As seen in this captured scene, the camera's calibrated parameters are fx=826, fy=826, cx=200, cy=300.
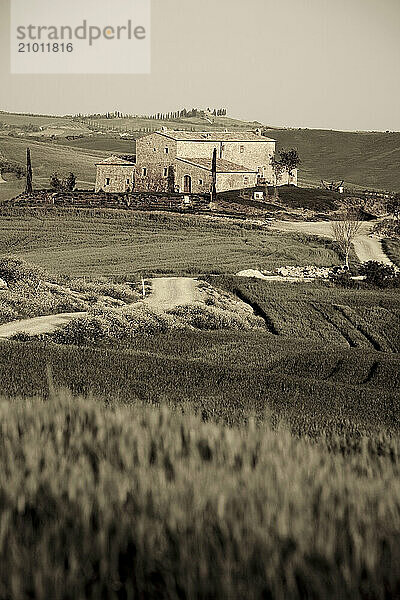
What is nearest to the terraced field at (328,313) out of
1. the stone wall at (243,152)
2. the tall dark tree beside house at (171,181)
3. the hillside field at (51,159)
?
the tall dark tree beside house at (171,181)

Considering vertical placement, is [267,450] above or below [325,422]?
above

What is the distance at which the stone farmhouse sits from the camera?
221ft

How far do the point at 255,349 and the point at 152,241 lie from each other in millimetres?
30405

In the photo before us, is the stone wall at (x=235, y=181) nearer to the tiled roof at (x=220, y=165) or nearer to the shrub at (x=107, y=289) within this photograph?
the tiled roof at (x=220, y=165)

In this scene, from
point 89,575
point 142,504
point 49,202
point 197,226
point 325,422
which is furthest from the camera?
point 49,202

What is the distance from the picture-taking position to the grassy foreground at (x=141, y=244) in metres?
38.2

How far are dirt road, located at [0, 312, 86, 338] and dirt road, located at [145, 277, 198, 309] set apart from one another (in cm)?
439

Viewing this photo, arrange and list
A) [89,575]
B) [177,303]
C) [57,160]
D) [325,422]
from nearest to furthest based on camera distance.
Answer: [89,575] → [325,422] → [177,303] → [57,160]

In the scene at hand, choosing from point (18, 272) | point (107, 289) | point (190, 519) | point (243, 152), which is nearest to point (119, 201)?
point (243, 152)

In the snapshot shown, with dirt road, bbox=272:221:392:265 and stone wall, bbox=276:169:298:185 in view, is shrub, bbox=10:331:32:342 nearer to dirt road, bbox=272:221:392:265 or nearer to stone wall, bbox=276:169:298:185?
dirt road, bbox=272:221:392:265

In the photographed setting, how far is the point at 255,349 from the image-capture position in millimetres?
17578

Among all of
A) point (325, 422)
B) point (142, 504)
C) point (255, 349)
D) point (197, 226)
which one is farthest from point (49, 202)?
point (142, 504)

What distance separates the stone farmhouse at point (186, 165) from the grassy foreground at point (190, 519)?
6186 cm

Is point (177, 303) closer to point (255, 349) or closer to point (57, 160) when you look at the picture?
point (255, 349)
